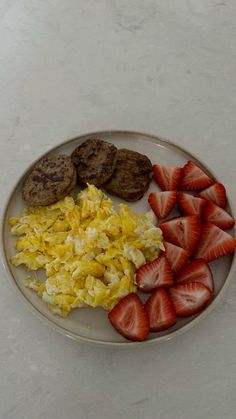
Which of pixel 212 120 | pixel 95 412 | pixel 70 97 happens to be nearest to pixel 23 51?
pixel 70 97

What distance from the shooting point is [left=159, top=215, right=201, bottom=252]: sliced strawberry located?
5.07ft

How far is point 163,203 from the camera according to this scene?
1631 millimetres

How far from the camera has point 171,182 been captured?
1680mm

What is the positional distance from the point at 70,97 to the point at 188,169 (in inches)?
26.6

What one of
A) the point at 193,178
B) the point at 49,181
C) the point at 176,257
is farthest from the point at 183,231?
the point at 49,181

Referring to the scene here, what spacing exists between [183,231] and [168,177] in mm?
222

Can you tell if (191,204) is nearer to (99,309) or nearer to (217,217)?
(217,217)

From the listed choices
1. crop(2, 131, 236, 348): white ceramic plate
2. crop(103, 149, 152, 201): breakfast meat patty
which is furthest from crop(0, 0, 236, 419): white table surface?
crop(103, 149, 152, 201): breakfast meat patty

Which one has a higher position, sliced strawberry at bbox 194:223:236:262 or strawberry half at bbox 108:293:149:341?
sliced strawberry at bbox 194:223:236:262

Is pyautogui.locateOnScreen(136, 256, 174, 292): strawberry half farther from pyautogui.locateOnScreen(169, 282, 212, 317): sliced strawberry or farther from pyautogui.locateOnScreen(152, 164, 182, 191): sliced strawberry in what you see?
pyautogui.locateOnScreen(152, 164, 182, 191): sliced strawberry

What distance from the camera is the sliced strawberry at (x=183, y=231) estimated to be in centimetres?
154

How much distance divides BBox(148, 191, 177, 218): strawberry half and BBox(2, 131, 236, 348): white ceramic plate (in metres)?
0.05

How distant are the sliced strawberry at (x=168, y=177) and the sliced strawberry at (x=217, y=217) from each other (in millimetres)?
142

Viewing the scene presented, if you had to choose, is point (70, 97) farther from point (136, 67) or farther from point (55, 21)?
point (55, 21)
